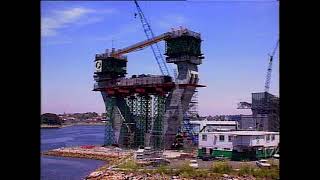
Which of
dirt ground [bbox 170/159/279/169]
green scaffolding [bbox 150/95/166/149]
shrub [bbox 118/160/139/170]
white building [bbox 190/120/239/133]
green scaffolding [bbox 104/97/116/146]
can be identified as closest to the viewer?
dirt ground [bbox 170/159/279/169]

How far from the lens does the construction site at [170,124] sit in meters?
14.0

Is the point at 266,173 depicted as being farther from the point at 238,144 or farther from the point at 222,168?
the point at 238,144

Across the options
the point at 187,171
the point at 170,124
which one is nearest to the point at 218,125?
the point at 170,124

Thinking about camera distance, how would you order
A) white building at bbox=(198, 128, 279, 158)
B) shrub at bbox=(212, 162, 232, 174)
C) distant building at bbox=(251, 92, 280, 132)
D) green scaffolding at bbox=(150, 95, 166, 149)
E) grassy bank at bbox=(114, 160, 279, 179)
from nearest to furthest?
grassy bank at bbox=(114, 160, 279, 179)
shrub at bbox=(212, 162, 232, 174)
white building at bbox=(198, 128, 279, 158)
distant building at bbox=(251, 92, 280, 132)
green scaffolding at bbox=(150, 95, 166, 149)

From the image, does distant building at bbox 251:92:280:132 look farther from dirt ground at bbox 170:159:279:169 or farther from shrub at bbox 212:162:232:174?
shrub at bbox 212:162:232:174

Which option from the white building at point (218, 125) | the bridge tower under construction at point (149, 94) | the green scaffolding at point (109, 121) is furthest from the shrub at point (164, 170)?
the green scaffolding at point (109, 121)

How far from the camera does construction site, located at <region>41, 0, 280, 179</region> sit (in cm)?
1400

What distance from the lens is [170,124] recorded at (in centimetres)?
1883

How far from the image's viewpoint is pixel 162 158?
15.3 m

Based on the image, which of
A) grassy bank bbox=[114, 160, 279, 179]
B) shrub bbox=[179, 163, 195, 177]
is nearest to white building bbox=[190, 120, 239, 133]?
shrub bbox=[179, 163, 195, 177]

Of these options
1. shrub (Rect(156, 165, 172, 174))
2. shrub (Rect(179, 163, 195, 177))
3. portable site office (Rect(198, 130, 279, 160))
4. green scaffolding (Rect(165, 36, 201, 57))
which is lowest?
shrub (Rect(156, 165, 172, 174))
